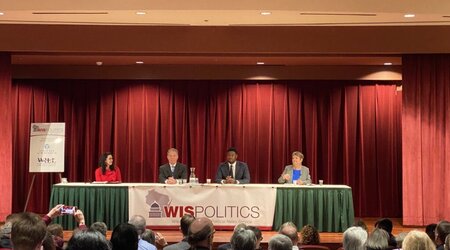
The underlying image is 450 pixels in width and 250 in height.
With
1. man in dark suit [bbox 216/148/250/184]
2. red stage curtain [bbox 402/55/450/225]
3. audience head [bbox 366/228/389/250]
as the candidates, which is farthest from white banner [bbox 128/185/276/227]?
audience head [bbox 366/228/389/250]

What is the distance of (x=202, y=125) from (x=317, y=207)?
4.16 metres

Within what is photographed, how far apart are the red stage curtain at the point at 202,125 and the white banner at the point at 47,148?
1693mm

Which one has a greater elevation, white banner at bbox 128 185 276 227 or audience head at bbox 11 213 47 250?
audience head at bbox 11 213 47 250

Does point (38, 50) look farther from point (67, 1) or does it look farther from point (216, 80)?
point (216, 80)

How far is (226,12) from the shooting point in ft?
30.9

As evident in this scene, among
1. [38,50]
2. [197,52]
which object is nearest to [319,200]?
[197,52]

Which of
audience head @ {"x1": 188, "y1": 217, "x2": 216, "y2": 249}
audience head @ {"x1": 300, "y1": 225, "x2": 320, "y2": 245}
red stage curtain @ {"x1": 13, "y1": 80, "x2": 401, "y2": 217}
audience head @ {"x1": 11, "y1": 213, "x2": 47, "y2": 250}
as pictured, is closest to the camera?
audience head @ {"x1": 11, "y1": 213, "x2": 47, "y2": 250}

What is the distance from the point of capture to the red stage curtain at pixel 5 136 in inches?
428

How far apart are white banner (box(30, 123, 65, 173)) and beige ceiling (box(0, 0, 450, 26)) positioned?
1914 mm

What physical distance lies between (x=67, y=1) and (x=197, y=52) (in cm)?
271

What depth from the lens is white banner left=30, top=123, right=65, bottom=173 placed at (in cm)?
1144

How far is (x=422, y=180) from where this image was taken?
35.9ft

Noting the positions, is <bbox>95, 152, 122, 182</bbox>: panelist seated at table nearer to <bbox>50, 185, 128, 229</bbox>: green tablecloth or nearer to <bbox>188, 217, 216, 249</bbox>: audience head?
<bbox>50, 185, 128, 229</bbox>: green tablecloth

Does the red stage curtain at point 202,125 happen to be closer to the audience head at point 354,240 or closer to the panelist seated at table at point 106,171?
the panelist seated at table at point 106,171
